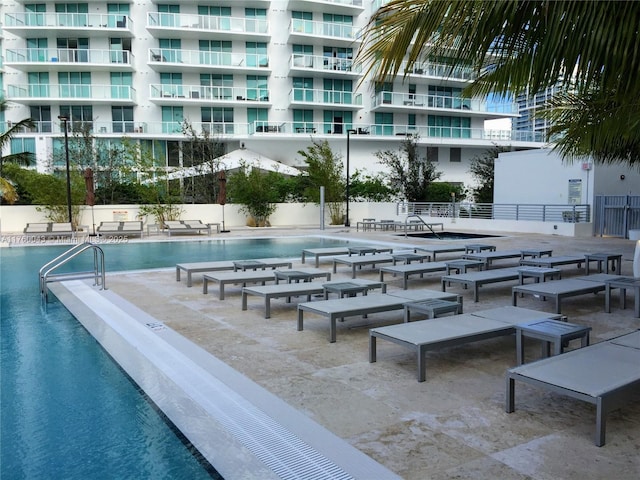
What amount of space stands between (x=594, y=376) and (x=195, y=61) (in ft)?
123

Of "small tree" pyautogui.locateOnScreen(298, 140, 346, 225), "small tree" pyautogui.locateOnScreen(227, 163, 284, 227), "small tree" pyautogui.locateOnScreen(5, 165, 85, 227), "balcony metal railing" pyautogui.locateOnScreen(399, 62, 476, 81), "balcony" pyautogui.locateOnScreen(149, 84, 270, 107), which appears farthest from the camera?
"balcony" pyautogui.locateOnScreen(149, 84, 270, 107)

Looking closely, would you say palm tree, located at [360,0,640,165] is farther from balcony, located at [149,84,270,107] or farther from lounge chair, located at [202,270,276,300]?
balcony, located at [149,84,270,107]

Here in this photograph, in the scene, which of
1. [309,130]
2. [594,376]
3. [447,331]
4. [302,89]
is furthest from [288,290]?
[302,89]

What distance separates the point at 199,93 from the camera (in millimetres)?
37375

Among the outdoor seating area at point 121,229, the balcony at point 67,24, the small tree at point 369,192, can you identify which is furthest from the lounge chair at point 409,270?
the balcony at point 67,24

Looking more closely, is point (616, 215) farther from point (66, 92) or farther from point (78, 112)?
point (66, 92)

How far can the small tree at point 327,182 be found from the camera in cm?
2858

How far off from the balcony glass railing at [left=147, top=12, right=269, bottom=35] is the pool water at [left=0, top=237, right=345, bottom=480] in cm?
3294

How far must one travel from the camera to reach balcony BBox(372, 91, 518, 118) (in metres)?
40.2

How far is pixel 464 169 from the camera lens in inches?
1676

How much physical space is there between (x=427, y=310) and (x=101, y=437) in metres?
3.64

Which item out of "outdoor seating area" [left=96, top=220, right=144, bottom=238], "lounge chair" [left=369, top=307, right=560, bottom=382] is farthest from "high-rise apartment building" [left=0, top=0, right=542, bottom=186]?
"lounge chair" [left=369, top=307, right=560, bottom=382]

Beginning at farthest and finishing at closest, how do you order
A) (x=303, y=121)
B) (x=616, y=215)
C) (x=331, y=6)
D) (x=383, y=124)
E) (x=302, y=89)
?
(x=383, y=124), (x=303, y=121), (x=331, y=6), (x=302, y=89), (x=616, y=215)

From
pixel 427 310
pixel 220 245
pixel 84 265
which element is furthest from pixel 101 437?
pixel 220 245
